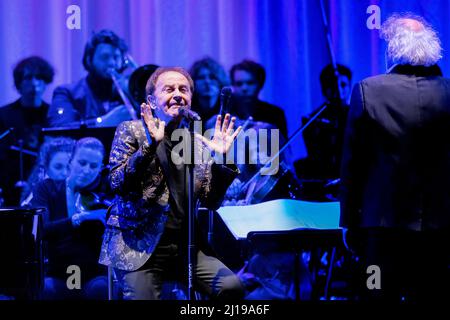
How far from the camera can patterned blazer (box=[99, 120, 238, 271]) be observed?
9.74 feet

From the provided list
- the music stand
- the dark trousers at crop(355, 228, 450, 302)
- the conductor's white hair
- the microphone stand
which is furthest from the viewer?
the music stand

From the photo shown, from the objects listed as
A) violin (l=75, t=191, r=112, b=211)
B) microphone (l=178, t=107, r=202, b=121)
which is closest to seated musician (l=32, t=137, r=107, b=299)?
violin (l=75, t=191, r=112, b=211)

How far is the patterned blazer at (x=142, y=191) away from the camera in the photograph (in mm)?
2969

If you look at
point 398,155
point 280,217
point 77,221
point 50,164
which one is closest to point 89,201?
point 77,221

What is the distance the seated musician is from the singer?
132 centimetres

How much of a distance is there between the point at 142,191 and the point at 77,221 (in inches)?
61.1

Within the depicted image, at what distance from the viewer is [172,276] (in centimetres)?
312

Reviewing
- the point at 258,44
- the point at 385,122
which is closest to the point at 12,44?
the point at 258,44

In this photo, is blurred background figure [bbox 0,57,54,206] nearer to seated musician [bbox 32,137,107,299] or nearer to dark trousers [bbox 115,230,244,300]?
seated musician [bbox 32,137,107,299]

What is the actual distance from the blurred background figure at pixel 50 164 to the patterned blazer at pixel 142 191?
1647mm

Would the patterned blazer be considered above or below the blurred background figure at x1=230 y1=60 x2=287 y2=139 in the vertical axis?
below

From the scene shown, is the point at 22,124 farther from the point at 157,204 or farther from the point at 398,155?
the point at 398,155

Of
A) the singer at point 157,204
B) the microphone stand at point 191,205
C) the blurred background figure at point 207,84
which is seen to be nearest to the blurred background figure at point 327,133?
the blurred background figure at point 207,84

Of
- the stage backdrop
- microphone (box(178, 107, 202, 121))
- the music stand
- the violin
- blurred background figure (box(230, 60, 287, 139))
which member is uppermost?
the stage backdrop
